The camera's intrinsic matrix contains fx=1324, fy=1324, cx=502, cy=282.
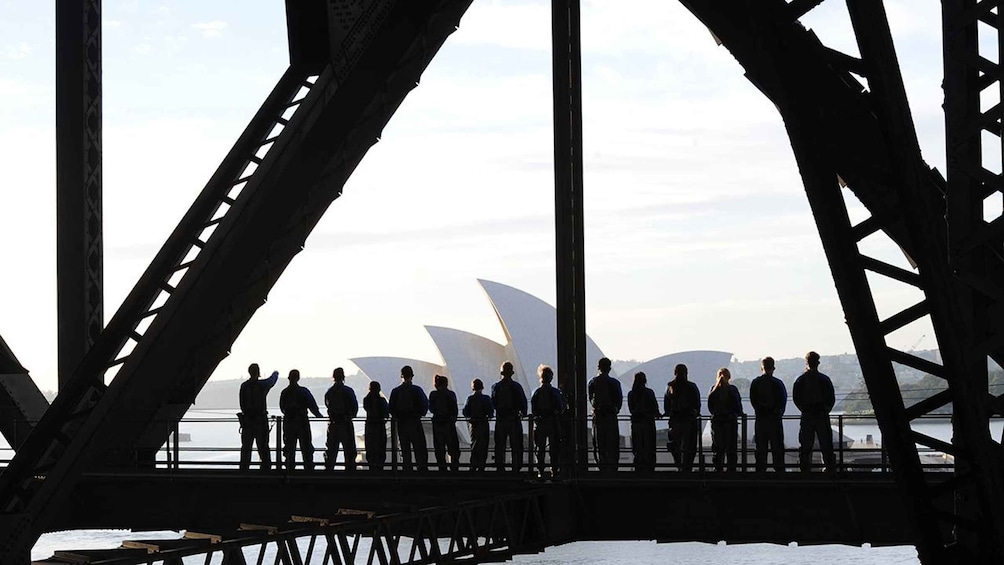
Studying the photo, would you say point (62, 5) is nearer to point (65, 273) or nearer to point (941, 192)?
point (65, 273)

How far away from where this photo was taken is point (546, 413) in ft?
51.5

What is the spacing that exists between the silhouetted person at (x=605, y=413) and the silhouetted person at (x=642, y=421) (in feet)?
0.71

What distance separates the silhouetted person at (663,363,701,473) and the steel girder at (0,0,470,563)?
517 centimetres

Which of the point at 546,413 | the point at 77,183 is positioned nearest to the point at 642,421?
the point at 546,413

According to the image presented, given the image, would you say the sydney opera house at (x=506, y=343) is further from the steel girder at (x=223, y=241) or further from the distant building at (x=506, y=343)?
the steel girder at (x=223, y=241)

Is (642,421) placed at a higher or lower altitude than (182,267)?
lower

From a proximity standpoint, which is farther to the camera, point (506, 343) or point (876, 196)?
point (506, 343)

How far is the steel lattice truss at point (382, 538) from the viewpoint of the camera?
357 inches

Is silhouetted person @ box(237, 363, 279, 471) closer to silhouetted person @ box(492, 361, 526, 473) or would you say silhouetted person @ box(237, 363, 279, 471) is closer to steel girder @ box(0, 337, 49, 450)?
steel girder @ box(0, 337, 49, 450)

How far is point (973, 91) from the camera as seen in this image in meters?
5.59

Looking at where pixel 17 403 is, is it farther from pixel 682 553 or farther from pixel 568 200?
pixel 682 553

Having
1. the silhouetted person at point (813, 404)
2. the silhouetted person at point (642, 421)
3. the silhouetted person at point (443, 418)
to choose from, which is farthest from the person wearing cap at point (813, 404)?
the silhouetted person at point (443, 418)

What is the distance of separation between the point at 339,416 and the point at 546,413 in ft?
8.71

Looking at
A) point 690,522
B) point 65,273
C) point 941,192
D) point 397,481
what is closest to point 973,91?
point 941,192
